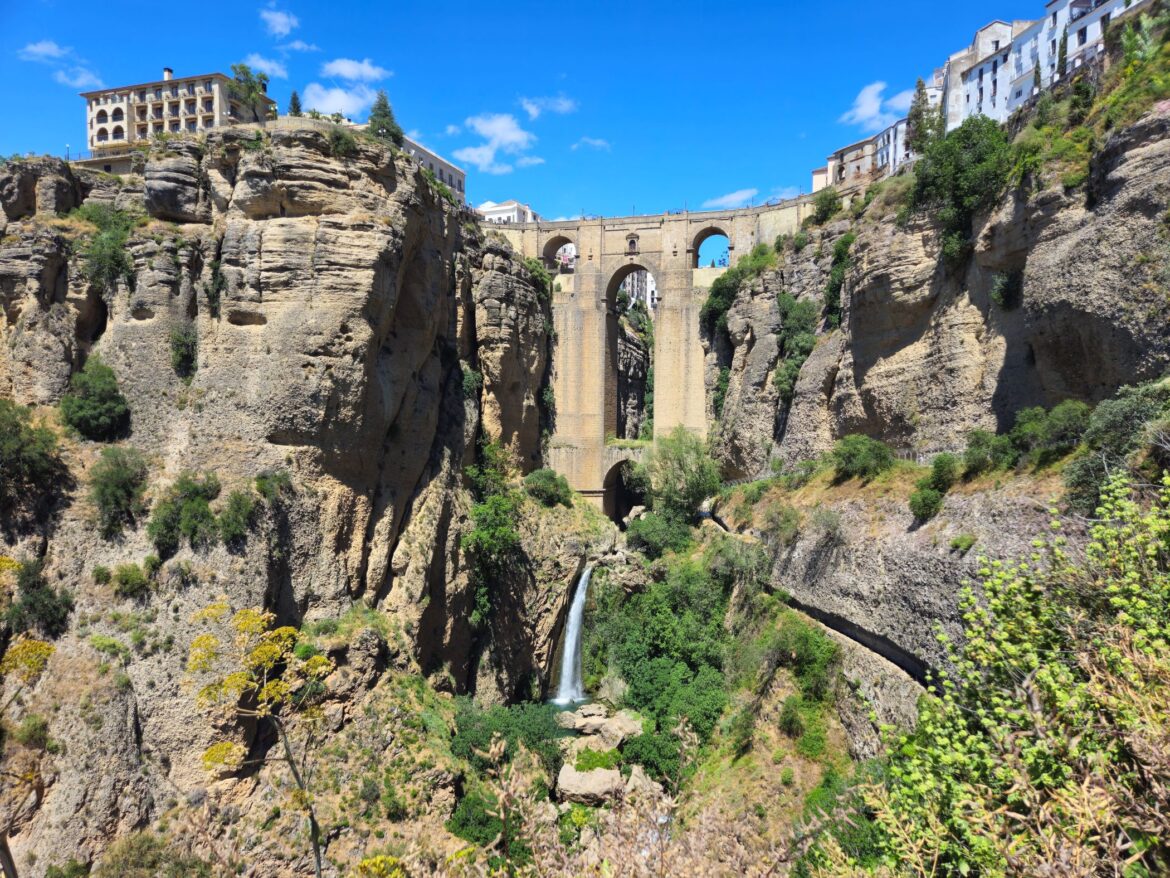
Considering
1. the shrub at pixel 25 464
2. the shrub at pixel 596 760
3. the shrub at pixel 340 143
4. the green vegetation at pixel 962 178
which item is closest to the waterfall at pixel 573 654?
the shrub at pixel 596 760

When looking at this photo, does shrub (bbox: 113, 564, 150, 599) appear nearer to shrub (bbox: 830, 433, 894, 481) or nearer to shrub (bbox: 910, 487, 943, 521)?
shrub (bbox: 910, 487, 943, 521)

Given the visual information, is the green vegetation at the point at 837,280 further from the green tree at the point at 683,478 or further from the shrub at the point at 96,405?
the shrub at the point at 96,405

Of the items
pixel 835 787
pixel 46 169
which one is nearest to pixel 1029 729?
pixel 835 787

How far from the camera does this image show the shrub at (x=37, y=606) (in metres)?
15.3

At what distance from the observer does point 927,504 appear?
15875mm

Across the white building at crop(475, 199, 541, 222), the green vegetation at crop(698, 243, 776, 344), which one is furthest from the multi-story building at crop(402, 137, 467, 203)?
the green vegetation at crop(698, 243, 776, 344)

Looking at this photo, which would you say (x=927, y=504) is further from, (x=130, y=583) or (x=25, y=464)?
(x=25, y=464)

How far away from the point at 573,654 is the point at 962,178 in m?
20.7

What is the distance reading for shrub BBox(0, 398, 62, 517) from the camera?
16.4 meters

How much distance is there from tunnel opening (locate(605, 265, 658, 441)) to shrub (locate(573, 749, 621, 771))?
17827 millimetres

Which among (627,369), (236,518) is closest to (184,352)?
(236,518)

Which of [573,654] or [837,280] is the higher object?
[837,280]

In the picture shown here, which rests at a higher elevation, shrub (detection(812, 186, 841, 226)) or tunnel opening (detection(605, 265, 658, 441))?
shrub (detection(812, 186, 841, 226))

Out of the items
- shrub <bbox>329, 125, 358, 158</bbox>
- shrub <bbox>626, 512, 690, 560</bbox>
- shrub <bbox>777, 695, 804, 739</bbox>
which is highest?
shrub <bbox>329, 125, 358, 158</bbox>
